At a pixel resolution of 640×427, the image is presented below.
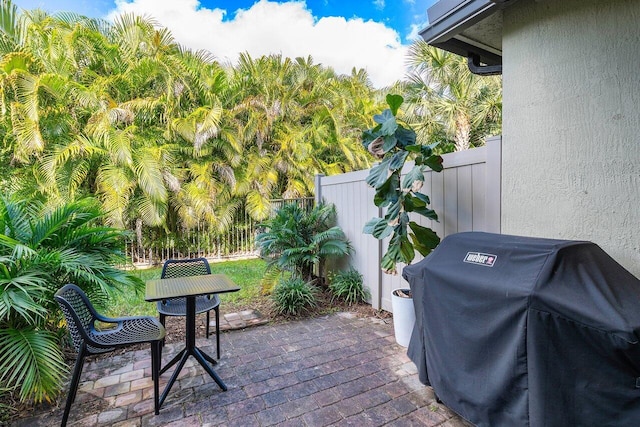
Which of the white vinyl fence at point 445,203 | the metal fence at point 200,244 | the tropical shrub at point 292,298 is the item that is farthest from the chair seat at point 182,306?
the metal fence at point 200,244

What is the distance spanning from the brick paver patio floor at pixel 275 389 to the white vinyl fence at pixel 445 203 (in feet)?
3.13

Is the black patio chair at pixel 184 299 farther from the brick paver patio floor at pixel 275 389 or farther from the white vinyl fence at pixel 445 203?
the white vinyl fence at pixel 445 203

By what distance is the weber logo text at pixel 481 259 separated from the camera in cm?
186

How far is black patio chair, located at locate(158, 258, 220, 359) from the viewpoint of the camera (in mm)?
2893

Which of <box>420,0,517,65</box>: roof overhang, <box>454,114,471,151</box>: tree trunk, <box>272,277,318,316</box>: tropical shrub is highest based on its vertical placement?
<box>454,114,471,151</box>: tree trunk

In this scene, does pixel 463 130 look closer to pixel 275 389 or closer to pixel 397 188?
pixel 397 188

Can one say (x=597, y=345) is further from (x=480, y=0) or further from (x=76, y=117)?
(x=76, y=117)

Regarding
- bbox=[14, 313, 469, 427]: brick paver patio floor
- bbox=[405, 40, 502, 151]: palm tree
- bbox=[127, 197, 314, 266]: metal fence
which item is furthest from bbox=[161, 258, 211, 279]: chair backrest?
bbox=[405, 40, 502, 151]: palm tree

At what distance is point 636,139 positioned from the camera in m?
1.89

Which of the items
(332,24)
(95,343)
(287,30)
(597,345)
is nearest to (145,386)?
(95,343)

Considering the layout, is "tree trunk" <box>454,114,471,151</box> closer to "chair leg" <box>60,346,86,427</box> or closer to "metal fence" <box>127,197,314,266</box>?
"metal fence" <box>127,197,314,266</box>

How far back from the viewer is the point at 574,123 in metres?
2.15

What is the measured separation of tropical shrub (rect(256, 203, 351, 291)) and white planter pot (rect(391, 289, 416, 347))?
4.81ft

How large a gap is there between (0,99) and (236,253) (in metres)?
5.58
